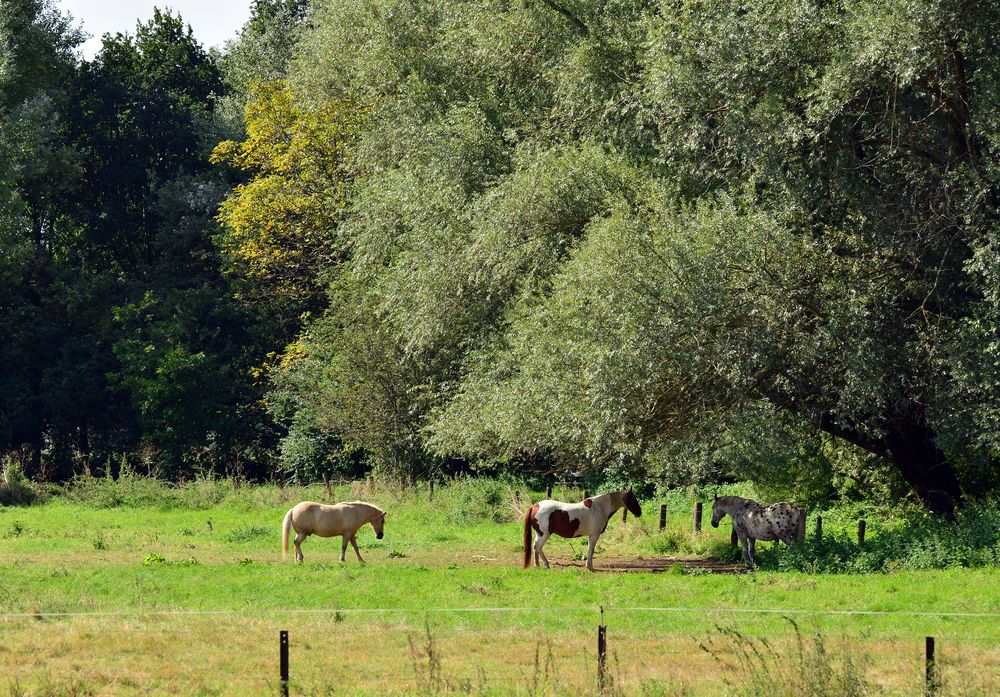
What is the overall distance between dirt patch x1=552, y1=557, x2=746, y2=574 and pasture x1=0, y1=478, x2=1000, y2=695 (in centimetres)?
19

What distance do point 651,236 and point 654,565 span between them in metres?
6.59

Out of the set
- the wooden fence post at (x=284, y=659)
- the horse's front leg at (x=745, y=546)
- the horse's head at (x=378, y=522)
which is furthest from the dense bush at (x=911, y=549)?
the wooden fence post at (x=284, y=659)

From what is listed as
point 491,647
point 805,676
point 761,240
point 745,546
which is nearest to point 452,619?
point 491,647

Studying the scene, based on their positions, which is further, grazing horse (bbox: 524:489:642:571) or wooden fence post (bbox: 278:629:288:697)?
grazing horse (bbox: 524:489:642:571)

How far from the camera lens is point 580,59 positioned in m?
28.8

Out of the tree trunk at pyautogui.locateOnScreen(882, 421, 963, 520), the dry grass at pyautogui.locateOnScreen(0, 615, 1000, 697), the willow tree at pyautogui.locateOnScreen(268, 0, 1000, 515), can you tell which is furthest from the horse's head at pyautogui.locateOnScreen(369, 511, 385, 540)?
the tree trunk at pyautogui.locateOnScreen(882, 421, 963, 520)

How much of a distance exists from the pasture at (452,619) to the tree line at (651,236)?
345cm

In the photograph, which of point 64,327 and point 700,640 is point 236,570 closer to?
point 700,640

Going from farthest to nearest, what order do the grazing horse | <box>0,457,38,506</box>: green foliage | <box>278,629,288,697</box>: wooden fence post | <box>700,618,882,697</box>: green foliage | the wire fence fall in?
<box>0,457,38,506</box>: green foliage, the grazing horse, the wire fence, <box>278,629,288,697</box>: wooden fence post, <box>700,618,882,697</box>: green foliage

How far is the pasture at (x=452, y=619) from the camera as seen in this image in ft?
44.5

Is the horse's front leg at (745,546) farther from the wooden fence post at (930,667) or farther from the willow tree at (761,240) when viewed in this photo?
the wooden fence post at (930,667)

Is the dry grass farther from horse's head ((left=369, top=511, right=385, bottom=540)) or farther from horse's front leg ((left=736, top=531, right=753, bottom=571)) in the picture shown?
horse's head ((left=369, top=511, right=385, bottom=540))

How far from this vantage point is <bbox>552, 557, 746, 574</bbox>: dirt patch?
78.4 feet

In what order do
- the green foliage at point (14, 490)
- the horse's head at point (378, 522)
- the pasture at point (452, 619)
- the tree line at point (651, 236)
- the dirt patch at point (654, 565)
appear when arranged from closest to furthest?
the pasture at point (452, 619) → the tree line at point (651, 236) → the dirt patch at point (654, 565) → the horse's head at point (378, 522) → the green foliage at point (14, 490)
